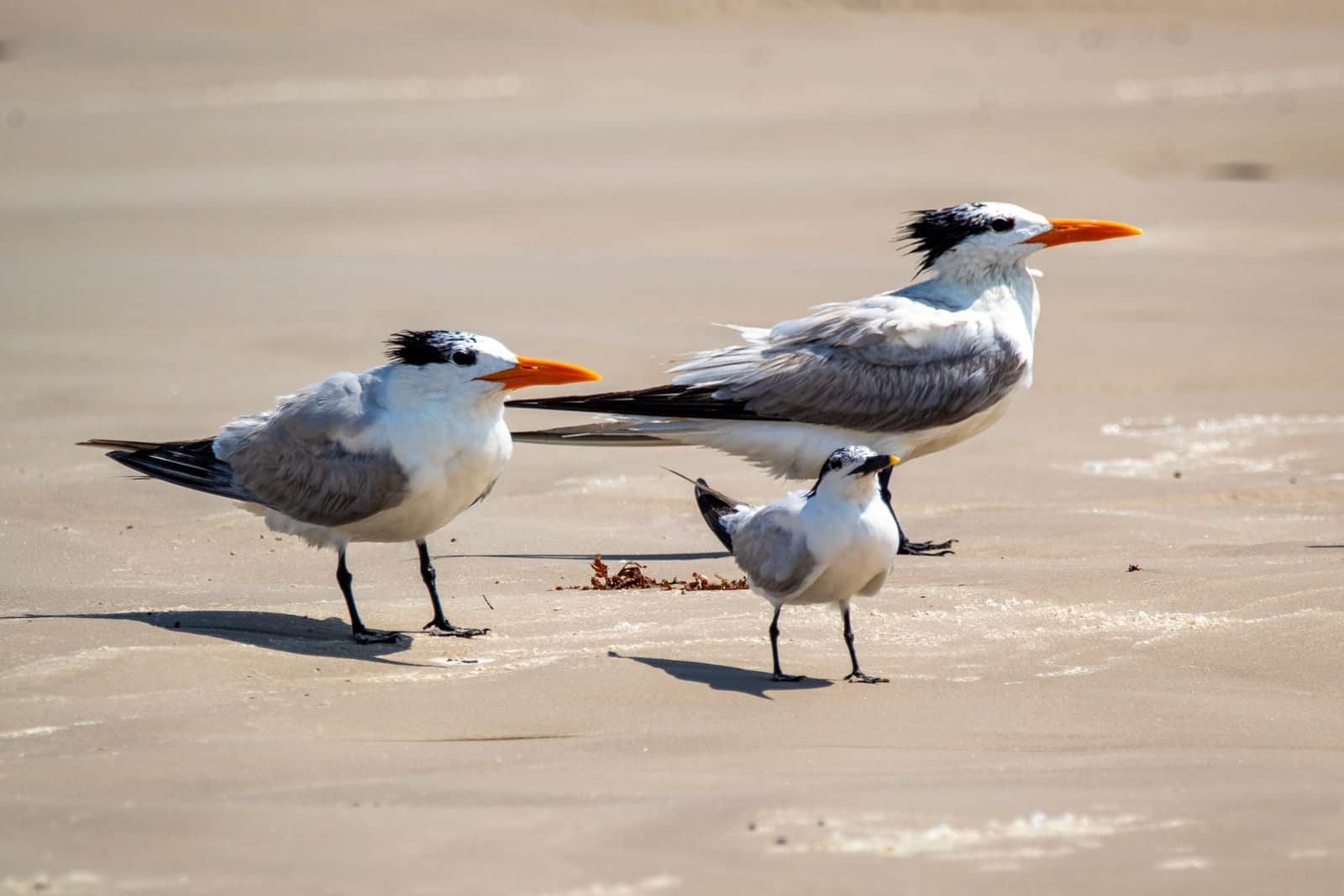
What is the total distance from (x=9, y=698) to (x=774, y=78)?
916 inches

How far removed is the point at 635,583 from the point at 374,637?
1.42 meters

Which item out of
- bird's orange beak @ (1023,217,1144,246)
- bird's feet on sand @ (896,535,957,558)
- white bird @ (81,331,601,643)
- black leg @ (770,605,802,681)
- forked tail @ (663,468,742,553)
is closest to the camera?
black leg @ (770,605,802,681)

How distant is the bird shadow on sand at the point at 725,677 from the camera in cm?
587

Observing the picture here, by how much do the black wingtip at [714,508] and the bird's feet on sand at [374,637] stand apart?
4.14 ft

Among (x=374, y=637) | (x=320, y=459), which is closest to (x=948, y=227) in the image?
(x=320, y=459)

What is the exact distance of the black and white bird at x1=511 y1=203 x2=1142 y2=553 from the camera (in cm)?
884

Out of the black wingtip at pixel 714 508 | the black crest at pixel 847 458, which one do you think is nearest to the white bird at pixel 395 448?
the black wingtip at pixel 714 508

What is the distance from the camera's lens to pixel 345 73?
89.9ft

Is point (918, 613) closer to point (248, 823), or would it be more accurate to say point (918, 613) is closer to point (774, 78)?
point (248, 823)

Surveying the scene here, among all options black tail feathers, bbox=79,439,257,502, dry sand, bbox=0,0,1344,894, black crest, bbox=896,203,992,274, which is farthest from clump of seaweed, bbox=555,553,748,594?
black crest, bbox=896,203,992,274

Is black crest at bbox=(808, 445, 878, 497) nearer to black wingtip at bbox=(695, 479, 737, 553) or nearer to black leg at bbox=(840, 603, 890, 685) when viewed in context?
black leg at bbox=(840, 603, 890, 685)

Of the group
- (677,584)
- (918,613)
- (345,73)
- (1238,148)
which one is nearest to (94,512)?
(677,584)

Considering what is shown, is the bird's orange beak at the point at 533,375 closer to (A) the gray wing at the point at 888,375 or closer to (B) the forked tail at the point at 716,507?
(B) the forked tail at the point at 716,507

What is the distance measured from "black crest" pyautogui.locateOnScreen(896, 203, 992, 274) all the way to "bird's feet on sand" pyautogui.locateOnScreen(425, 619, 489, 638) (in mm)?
3614
